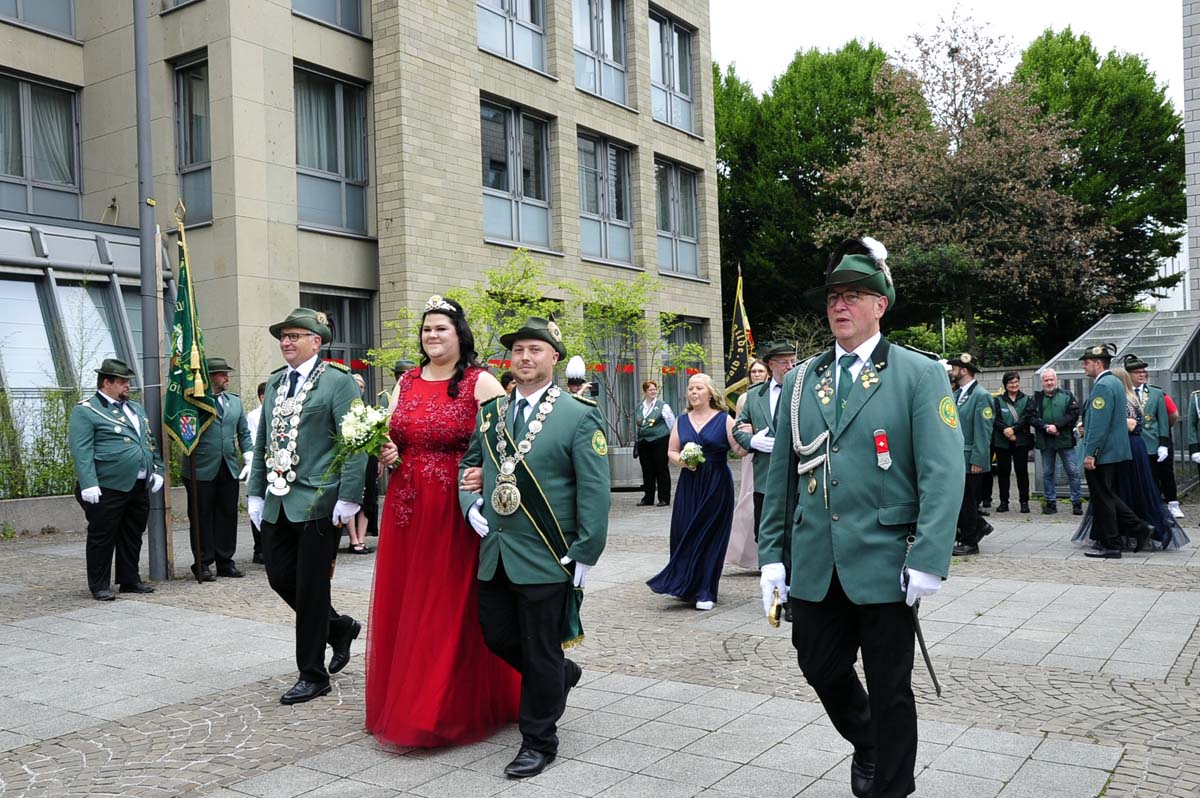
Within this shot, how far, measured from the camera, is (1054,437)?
15.0 m

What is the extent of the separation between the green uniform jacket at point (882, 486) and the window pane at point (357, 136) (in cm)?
1727

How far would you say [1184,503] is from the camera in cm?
1586

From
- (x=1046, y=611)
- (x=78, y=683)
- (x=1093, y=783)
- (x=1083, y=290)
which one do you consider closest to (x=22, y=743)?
(x=78, y=683)

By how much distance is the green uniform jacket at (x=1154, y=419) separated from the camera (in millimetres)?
12844

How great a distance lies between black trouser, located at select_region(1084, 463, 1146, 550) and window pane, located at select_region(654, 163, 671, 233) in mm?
17102

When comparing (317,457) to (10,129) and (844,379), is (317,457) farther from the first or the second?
(10,129)

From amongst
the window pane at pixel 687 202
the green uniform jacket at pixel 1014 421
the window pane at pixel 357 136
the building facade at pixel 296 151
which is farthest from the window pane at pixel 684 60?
the green uniform jacket at pixel 1014 421

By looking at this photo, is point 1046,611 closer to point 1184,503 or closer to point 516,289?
point 1184,503

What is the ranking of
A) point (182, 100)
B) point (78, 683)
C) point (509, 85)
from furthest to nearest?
point (509, 85) < point (182, 100) < point (78, 683)

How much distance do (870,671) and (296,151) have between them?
56.1ft

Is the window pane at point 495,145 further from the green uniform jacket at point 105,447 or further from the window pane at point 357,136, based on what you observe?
the green uniform jacket at point 105,447

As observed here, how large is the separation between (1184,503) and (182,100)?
17593mm

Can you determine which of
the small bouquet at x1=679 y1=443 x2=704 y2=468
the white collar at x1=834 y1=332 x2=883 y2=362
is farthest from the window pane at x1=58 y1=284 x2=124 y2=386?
the white collar at x1=834 y1=332 x2=883 y2=362

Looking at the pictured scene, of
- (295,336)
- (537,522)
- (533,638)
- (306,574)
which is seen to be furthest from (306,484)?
(533,638)
